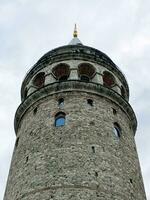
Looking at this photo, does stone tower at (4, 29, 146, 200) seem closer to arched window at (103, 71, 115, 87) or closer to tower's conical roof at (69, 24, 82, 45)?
arched window at (103, 71, 115, 87)

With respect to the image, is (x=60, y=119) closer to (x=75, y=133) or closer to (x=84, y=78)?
(x=75, y=133)

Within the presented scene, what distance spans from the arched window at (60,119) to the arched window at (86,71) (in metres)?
4.19

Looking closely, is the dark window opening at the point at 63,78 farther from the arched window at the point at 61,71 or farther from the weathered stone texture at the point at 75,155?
the weathered stone texture at the point at 75,155

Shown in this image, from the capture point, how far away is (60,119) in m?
20.6

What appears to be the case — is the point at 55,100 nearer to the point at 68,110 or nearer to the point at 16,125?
the point at 68,110

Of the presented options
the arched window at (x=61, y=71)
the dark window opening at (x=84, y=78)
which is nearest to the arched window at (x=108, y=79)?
the dark window opening at (x=84, y=78)

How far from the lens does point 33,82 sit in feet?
81.9

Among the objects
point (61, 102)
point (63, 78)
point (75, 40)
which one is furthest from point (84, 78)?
point (75, 40)

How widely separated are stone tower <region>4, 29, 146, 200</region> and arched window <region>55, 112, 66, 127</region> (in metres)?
0.05

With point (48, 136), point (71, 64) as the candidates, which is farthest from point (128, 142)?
point (71, 64)

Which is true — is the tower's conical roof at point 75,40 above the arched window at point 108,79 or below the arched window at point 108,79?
above

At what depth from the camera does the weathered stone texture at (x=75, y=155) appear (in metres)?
17.1

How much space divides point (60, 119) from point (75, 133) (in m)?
1.57

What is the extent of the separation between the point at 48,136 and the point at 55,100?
295cm
